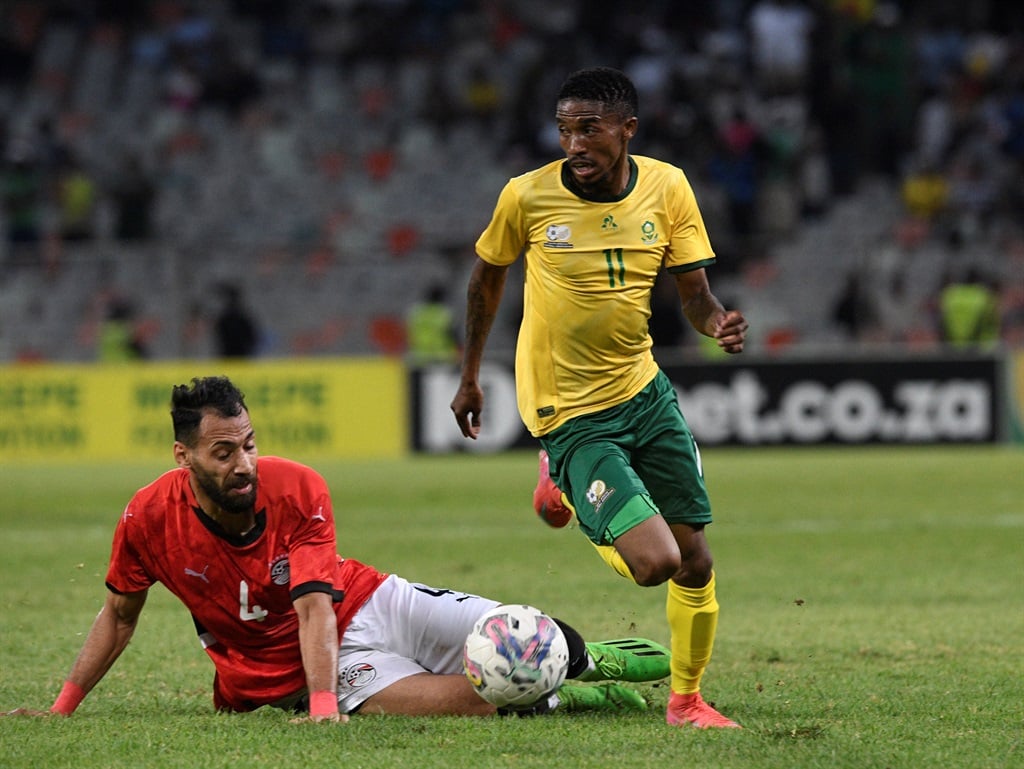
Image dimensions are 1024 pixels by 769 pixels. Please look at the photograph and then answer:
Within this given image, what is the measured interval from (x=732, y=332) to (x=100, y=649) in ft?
7.49

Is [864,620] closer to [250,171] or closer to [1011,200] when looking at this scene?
[1011,200]

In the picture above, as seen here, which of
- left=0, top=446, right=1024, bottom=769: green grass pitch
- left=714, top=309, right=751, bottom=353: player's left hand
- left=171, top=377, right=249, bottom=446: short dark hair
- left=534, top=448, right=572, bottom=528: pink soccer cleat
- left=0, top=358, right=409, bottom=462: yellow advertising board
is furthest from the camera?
left=0, top=358, right=409, bottom=462: yellow advertising board

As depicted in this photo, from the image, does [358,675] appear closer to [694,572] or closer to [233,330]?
[694,572]

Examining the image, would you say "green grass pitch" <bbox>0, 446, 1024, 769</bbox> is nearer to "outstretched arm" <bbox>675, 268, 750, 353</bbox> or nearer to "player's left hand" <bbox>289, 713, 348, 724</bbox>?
"player's left hand" <bbox>289, 713, 348, 724</bbox>

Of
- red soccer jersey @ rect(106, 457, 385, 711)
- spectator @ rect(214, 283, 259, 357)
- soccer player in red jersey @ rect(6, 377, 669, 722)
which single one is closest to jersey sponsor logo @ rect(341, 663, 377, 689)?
soccer player in red jersey @ rect(6, 377, 669, 722)

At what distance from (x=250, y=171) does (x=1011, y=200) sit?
10.6 metres

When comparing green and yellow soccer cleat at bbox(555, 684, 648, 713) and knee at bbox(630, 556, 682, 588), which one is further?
green and yellow soccer cleat at bbox(555, 684, 648, 713)

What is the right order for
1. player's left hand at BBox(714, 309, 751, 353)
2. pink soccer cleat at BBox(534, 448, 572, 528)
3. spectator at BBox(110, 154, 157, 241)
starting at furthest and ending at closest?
spectator at BBox(110, 154, 157, 241), pink soccer cleat at BBox(534, 448, 572, 528), player's left hand at BBox(714, 309, 751, 353)

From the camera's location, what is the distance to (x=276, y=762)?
15.2 ft

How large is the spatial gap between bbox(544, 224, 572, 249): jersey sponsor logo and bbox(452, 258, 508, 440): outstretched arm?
0.24 m

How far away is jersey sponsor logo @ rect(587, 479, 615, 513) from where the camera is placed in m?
5.45

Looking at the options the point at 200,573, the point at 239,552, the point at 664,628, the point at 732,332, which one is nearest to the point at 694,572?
the point at 732,332

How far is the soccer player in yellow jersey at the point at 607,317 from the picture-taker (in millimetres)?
5578

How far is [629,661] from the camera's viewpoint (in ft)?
19.7
